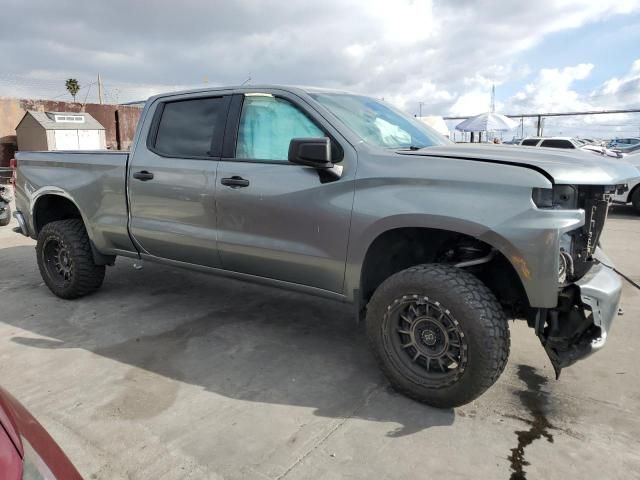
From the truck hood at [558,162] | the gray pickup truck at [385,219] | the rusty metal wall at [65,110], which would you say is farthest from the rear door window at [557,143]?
the truck hood at [558,162]

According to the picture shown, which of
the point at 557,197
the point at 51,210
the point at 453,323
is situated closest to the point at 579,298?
the point at 557,197

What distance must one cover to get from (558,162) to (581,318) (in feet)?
2.73

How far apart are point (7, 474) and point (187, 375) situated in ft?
7.26

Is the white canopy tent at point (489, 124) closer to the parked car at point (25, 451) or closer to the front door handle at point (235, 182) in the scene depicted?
the front door handle at point (235, 182)

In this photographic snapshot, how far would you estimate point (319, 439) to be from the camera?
2.65 meters

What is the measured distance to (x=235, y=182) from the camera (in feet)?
11.7

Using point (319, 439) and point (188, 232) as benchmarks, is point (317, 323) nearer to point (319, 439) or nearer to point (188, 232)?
point (188, 232)

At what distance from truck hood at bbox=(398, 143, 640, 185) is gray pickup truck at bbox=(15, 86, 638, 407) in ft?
0.04

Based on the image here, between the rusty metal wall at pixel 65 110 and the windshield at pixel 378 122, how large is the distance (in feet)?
47.9

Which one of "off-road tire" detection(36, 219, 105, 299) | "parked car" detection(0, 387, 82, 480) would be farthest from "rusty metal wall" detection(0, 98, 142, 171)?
"parked car" detection(0, 387, 82, 480)

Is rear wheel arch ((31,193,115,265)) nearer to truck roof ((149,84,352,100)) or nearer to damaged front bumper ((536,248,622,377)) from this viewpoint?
truck roof ((149,84,352,100))

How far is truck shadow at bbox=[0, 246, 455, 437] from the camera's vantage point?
10.1ft

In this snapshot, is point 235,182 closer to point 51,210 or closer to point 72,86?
point 51,210

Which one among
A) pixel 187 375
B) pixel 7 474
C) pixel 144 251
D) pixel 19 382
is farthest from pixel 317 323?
pixel 7 474
